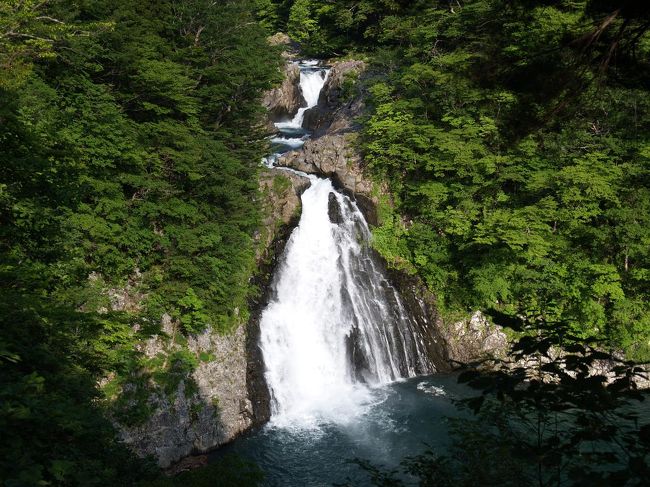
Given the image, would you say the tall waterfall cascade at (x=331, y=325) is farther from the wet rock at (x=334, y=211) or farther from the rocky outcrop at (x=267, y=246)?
the rocky outcrop at (x=267, y=246)

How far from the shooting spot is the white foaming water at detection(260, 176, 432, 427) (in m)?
13.3

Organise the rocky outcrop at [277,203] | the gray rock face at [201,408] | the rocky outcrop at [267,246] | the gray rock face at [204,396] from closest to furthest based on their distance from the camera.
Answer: the gray rock face at [201,408], the gray rock face at [204,396], the rocky outcrop at [267,246], the rocky outcrop at [277,203]

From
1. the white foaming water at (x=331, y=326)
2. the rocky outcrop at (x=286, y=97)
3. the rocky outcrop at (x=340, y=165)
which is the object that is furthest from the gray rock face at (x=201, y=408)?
the rocky outcrop at (x=286, y=97)

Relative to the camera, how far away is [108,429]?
15.9 ft

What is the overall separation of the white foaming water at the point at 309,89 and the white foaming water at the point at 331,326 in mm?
9977

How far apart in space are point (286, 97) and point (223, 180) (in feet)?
50.1

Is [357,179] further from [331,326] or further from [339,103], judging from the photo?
[339,103]

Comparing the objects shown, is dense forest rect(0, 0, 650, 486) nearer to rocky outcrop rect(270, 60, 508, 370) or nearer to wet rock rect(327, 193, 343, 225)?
rocky outcrop rect(270, 60, 508, 370)

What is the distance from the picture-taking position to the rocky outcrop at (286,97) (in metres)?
25.4

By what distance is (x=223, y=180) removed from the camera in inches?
485

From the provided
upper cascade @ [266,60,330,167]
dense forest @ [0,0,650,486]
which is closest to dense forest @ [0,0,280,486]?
dense forest @ [0,0,650,486]

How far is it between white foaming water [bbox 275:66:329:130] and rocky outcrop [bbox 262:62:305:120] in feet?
1.15

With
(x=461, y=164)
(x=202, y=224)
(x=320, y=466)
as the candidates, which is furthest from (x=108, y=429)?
(x=461, y=164)

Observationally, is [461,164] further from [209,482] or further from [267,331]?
[209,482]
